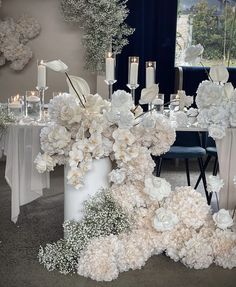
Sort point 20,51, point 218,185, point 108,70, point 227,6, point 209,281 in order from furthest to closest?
point 227,6 < point 20,51 < point 108,70 < point 218,185 < point 209,281

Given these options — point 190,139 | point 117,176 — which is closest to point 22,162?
point 117,176

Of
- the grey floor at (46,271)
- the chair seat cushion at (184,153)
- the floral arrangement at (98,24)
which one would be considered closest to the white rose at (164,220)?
the grey floor at (46,271)

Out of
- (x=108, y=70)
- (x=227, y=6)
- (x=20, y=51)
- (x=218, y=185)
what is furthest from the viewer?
(x=227, y=6)

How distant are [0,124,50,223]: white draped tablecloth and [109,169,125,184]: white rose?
0.57m

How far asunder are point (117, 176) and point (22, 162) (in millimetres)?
693

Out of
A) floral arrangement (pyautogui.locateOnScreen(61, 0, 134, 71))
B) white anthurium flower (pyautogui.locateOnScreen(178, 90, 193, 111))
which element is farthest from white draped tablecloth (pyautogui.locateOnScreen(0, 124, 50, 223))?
floral arrangement (pyautogui.locateOnScreen(61, 0, 134, 71))

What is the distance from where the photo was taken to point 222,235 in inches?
105

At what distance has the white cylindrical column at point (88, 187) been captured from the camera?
8.93 ft

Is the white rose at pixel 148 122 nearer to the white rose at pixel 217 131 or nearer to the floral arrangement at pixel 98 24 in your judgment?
the white rose at pixel 217 131

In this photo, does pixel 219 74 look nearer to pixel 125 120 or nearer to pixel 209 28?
pixel 125 120

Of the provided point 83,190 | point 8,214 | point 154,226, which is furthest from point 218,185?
point 8,214

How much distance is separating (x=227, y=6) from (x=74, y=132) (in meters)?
3.29

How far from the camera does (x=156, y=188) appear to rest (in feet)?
8.59

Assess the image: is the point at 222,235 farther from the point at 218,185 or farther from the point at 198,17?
the point at 198,17
